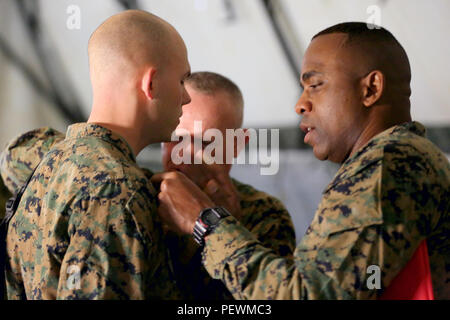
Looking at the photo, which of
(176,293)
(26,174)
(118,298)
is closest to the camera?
(118,298)

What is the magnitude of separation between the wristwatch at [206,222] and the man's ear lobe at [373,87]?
381 mm

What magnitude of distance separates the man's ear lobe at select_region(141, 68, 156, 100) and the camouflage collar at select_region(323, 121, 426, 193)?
0.42 metres

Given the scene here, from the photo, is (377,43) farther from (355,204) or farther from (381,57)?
(355,204)

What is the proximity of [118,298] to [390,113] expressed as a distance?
25.8 inches

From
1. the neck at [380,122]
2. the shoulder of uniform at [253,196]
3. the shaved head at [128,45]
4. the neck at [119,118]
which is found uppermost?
the shaved head at [128,45]

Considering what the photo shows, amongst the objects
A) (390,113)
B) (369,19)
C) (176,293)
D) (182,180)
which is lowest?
(176,293)

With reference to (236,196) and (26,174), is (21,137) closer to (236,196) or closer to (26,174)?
(26,174)

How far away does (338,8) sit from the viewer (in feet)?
7.93

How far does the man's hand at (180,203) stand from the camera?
3.70ft

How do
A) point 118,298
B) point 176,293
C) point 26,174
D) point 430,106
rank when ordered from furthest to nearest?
point 430,106 < point 26,174 < point 176,293 < point 118,298

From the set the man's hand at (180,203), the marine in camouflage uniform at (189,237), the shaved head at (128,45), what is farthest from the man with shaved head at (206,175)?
the shaved head at (128,45)

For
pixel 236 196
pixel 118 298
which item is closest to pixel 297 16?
pixel 236 196

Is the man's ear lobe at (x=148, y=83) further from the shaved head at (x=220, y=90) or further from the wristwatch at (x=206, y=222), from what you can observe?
the shaved head at (x=220, y=90)

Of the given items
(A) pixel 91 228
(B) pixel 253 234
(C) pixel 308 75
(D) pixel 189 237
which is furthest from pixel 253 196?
(A) pixel 91 228
